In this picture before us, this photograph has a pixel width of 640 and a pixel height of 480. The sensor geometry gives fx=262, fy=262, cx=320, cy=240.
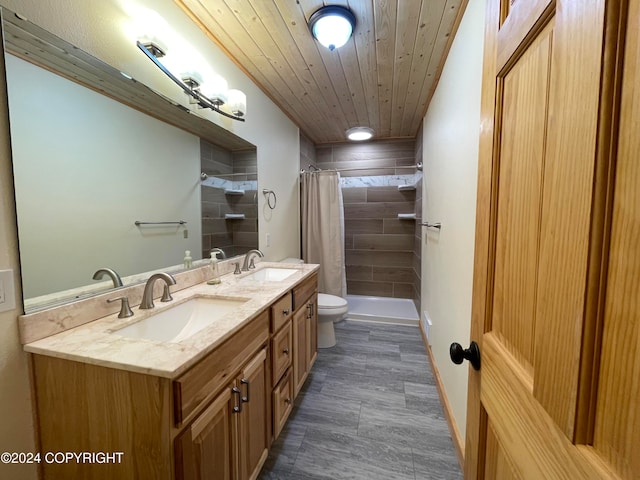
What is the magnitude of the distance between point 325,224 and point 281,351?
79.9 inches

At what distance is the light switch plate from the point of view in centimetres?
76

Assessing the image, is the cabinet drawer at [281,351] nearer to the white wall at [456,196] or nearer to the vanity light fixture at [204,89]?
the white wall at [456,196]

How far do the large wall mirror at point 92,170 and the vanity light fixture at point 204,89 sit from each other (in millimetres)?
106

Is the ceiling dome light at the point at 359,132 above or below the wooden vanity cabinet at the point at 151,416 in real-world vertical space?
above

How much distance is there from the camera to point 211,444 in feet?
2.85

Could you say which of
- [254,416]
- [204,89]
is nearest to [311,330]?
[254,416]

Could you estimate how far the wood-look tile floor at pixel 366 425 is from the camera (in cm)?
135

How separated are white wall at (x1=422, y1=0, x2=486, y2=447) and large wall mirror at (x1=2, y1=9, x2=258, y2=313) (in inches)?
58.7

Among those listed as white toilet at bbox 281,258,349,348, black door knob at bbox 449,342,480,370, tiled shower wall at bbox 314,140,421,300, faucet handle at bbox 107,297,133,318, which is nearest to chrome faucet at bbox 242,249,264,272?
white toilet at bbox 281,258,349,348

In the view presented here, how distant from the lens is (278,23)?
1516mm

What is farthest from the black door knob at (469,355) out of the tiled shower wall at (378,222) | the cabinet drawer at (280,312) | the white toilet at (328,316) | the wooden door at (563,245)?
the tiled shower wall at (378,222)

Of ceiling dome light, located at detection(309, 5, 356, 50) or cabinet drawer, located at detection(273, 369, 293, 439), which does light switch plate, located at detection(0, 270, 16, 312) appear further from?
ceiling dome light, located at detection(309, 5, 356, 50)

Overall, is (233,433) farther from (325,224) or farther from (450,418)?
(325,224)

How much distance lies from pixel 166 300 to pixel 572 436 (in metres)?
1.35
